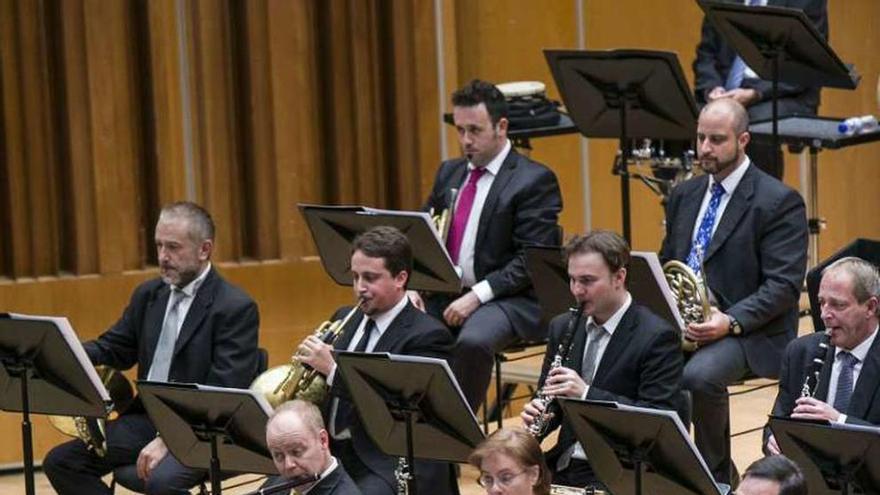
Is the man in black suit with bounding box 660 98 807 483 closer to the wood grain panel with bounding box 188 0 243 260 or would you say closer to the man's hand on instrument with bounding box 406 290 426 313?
the man's hand on instrument with bounding box 406 290 426 313

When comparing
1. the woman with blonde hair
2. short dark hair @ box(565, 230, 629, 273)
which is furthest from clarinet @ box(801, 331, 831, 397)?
the woman with blonde hair

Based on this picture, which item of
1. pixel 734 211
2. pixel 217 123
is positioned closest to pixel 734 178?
pixel 734 211

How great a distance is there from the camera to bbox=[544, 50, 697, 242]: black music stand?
6.87 meters

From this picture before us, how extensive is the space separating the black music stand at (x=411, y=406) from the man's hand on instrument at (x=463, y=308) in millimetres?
1405

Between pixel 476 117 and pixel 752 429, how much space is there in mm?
1710

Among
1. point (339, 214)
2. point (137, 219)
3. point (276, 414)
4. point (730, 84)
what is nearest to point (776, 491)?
point (276, 414)

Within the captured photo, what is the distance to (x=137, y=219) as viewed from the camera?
27.9ft

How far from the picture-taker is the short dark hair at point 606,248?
571 centimetres

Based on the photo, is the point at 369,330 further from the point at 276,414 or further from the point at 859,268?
the point at 859,268

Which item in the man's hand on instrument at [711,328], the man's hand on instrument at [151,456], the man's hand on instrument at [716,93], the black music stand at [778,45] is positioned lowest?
the man's hand on instrument at [151,456]

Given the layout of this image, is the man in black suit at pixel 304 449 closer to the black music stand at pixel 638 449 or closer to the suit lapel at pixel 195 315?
the black music stand at pixel 638 449

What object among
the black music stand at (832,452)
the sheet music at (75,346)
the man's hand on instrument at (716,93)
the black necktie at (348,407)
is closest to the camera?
the black music stand at (832,452)

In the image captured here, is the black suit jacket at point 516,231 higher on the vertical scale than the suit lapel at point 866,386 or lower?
higher

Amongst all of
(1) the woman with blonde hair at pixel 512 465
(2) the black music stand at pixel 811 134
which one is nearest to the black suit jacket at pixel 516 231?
(2) the black music stand at pixel 811 134
